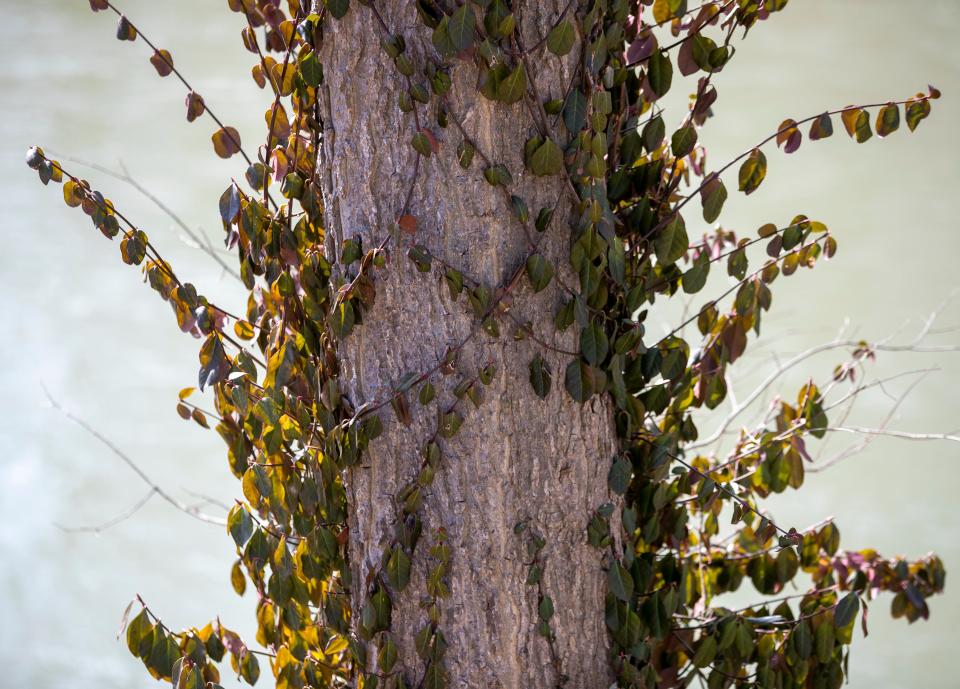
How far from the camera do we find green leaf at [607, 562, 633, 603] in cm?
120

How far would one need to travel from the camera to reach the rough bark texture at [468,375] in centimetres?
108

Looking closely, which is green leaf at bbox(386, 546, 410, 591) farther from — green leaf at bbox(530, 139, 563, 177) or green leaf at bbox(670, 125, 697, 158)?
green leaf at bbox(670, 125, 697, 158)

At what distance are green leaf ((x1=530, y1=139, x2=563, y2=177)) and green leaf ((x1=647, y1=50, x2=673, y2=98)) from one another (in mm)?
174

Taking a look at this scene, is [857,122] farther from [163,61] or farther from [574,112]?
[163,61]

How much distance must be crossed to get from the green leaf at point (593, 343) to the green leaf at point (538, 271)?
96mm

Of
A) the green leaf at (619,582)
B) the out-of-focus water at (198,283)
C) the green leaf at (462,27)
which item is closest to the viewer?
the green leaf at (462,27)

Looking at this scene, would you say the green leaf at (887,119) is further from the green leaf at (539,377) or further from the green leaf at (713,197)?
the green leaf at (539,377)

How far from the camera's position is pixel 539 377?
43.4 inches

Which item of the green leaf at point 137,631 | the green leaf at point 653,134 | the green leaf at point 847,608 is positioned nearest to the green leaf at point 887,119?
the green leaf at point 653,134

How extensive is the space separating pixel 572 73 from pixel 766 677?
2.68ft

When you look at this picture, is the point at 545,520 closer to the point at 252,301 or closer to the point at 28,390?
the point at 252,301

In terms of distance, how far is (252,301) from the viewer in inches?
51.7

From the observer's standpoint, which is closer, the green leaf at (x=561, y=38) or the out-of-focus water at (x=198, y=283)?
the green leaf at (x=561, y=38)

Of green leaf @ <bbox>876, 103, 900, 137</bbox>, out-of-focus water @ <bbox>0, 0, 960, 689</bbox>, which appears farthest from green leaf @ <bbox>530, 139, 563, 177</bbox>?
out-of-focus water @ <bbox>0, 0, 960, 689</bbox>
